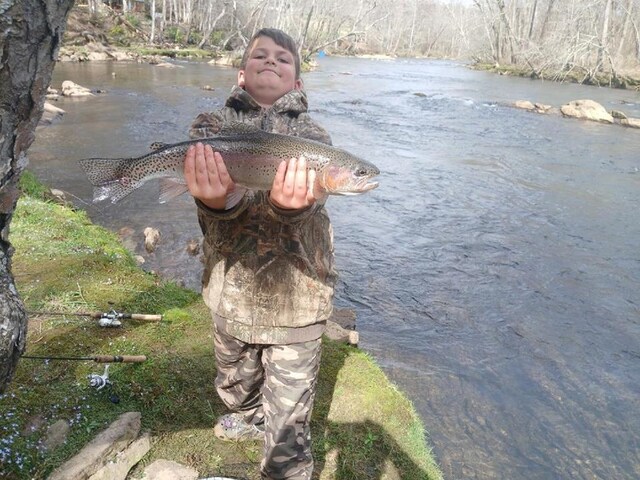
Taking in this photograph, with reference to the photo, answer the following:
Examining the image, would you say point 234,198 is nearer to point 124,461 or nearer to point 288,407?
point 288,407

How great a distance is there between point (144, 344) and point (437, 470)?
2.48 metres

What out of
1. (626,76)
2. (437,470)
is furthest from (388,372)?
(626,76)

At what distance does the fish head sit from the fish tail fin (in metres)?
1.05

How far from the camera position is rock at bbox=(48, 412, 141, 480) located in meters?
2.71

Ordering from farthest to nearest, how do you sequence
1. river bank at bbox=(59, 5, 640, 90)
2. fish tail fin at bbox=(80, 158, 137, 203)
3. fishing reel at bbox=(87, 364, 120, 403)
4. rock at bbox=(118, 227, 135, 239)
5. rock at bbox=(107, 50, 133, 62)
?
rock at bbox=(107, 50, 133, 62), river bank at bbox=(59, 5, 640, 90), rock at bbox=(118, 227, 135, 239), fishing reel at bbox=(87, 364, 120, 403), fish tail fin at bbox=(80, 158, 137, 203)

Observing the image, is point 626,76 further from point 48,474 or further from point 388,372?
point 48,474

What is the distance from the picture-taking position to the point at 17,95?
1819 millimetres

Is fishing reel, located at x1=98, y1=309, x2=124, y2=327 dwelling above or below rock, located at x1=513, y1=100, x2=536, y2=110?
below

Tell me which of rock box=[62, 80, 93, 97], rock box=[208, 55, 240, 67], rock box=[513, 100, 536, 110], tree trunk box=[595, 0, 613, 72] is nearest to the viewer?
rock box=[62, 80, 93, 97]

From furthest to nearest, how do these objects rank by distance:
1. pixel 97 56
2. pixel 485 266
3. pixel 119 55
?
pixel 119 55 < pixel 97 56 < pixel 485 266

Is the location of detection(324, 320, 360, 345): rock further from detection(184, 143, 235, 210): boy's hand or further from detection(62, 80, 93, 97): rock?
detection(62, 80, 93, 97): rock

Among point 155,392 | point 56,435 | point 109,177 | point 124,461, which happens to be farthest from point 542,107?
point 56,435

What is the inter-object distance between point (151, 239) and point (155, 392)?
4.81 m

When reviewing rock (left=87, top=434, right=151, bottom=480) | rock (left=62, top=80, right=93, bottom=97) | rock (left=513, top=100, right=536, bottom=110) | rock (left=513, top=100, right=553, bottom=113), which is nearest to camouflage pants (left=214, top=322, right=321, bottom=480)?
rock (left=87, top=434, right=151, bottom=480)
